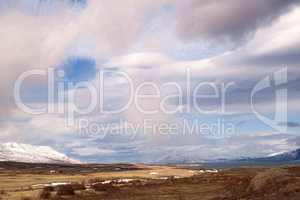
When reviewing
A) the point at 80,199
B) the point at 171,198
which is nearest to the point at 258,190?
the point at 171,198

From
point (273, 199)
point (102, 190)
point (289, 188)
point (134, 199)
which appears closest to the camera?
point (273, 199)

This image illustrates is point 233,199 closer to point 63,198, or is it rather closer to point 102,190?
point 63,198

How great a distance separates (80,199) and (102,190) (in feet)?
35.9

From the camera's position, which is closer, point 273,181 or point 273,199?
point 273,199

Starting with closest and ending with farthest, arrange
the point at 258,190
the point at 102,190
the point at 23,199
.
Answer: the point at 258,190 → the point at 23,199 → the point at 102,190

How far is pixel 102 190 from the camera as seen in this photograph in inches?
2280

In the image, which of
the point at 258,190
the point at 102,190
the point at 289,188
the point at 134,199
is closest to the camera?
the point at 289,188

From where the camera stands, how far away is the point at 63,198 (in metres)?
47.8

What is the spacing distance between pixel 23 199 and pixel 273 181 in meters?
23.1

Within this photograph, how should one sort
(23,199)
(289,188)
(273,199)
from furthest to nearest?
(23,199) < (289,188) < (273,199)

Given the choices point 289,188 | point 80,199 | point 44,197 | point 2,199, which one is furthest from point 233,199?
point 2,199

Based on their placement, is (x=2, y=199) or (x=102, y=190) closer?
(x=2, y=199)

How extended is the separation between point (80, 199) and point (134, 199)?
5.30 metres

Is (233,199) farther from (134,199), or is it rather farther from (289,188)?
(134,199)
